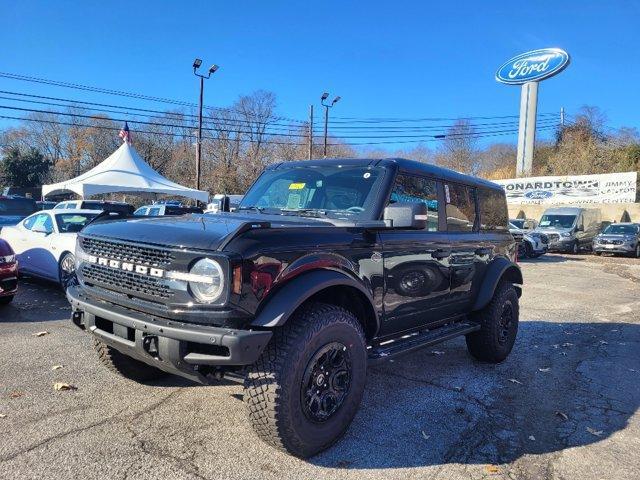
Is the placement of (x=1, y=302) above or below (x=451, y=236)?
below

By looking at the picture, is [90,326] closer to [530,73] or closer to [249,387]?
[249,387]

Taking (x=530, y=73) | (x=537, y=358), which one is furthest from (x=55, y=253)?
(x=530, y=73)

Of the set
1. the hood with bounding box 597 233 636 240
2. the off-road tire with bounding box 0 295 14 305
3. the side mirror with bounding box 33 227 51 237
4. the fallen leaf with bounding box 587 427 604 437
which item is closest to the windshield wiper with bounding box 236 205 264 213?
the fallen leaf with bounding box 587 427 604 437

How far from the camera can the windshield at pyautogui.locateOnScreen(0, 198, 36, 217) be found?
15344mm

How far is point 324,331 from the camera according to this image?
312 cm

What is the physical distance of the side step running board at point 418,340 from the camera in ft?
12.3

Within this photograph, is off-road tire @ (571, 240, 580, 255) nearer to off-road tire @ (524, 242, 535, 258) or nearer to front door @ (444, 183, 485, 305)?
off-road tire @ (524, 242, 535, 258)

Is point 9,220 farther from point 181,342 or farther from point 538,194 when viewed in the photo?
point 538,194

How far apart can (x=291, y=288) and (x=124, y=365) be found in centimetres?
196

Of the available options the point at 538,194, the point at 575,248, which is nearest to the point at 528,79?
the point at 538,194

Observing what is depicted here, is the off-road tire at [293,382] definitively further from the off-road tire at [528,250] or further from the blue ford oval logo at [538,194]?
the blue ford oval logo at [538,194]

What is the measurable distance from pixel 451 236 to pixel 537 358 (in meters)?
2.26

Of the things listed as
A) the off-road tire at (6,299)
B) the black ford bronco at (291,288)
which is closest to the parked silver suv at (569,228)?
A: the black ford bronco at (291,288)

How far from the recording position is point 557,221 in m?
23.7
